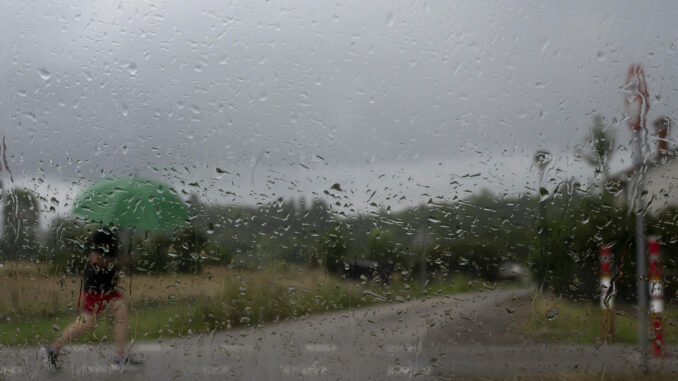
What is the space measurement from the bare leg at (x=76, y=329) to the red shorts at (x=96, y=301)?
0.10ft

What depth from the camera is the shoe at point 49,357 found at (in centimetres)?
244

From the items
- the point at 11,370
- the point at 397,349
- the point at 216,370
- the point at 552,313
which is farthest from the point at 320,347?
the point at 11,370

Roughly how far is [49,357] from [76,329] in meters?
0.18

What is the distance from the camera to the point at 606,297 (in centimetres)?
218

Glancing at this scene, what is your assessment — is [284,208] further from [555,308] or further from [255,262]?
[555,308]

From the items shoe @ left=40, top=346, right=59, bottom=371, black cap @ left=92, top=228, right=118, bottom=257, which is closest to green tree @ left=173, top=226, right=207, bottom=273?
black cap @ left=92, top=228, right=118, bottom=257

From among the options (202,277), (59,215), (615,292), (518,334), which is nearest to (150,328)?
(202,277)

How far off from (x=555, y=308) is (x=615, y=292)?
24 cm

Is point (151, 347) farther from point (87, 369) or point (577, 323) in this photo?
point (577, 323)

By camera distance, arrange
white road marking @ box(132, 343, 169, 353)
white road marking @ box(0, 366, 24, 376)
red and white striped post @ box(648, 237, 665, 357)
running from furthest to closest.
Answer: white road marking @ box(0, 366, 24, 376) < white road marking @ box(132, 343, 169, 353) < red and white striped post @ box(648, 237, 665, 357)

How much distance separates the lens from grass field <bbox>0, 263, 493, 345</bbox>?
2.22 m

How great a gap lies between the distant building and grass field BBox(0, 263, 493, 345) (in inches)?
27.7

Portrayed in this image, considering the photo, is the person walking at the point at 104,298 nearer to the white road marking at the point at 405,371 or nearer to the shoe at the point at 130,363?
the shoe at the point at 130,363

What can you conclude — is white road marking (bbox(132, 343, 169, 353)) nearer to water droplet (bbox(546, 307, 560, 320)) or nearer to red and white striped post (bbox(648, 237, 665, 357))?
water droplet (bbox(546, 307, 560, 320))
